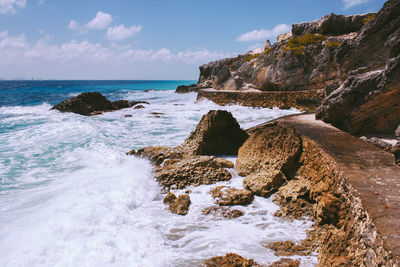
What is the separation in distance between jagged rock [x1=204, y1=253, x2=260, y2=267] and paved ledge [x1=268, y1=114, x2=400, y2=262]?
137cm

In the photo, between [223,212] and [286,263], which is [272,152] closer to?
[223,212]

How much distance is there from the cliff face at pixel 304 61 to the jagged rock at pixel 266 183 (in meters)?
13.8

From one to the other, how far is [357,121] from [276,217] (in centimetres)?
363

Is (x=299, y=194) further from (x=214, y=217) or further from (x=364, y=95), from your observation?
(x=364, y=95)

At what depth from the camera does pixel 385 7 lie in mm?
6988

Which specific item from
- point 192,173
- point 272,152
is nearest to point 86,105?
point 192,173

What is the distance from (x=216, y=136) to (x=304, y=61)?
1551 cm

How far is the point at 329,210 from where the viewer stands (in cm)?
335

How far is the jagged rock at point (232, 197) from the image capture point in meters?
4.45

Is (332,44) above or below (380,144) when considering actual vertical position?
above

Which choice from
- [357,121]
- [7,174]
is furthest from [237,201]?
[7,174]

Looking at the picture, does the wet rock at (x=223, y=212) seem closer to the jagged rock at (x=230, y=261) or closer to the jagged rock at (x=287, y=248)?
the jagged rock at (x=287, y=248)

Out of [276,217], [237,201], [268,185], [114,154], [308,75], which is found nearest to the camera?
[276,217]

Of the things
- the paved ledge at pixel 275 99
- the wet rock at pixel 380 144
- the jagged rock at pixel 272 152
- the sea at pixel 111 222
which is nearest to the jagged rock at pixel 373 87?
the wet rock at pixel 380 144
